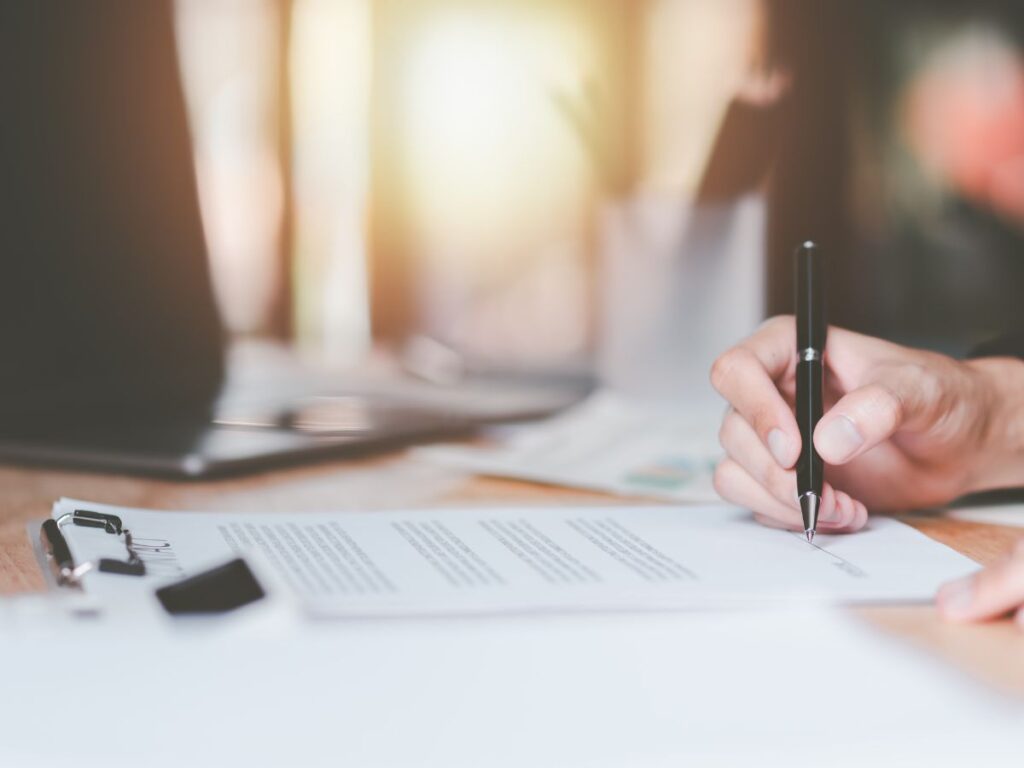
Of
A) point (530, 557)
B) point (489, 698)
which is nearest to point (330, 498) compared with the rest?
point (530, 557)

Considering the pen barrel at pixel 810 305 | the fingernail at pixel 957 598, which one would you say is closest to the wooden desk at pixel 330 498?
the fingernail at pixel 957 598

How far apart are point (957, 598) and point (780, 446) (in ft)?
0.42

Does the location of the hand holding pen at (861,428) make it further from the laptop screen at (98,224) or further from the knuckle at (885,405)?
the laptop screen at (98,224)

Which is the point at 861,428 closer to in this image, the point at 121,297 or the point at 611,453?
the point at 611,453

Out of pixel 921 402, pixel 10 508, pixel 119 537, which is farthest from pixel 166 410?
pixel 921 402

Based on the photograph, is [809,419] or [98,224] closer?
[809,419]

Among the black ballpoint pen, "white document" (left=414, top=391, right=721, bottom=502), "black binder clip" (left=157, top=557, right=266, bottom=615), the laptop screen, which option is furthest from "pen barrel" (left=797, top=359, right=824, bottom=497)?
the laptop screen

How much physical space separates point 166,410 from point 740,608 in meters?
0.55

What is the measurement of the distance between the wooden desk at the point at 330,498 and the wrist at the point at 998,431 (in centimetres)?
5

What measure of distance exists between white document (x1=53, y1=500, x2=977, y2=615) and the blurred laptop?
0.55 feet

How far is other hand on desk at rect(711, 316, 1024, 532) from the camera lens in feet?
1.52

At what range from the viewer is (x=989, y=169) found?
2.05 meters

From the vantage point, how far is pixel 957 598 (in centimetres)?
35

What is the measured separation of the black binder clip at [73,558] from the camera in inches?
14.2
